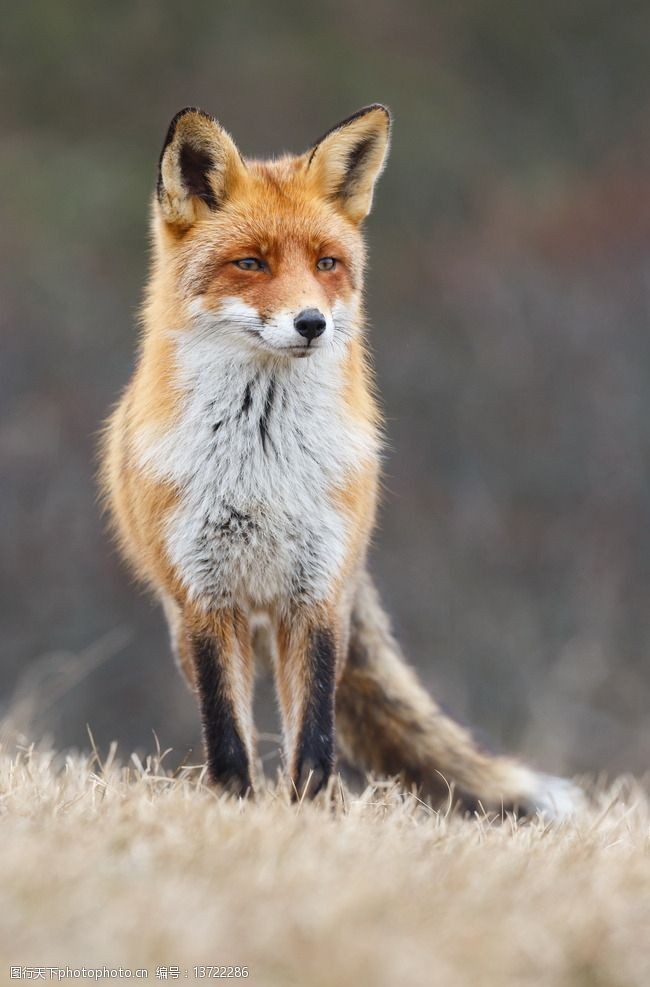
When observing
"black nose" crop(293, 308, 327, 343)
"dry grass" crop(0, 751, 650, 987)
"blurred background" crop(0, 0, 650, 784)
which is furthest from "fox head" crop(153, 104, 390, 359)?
"blurred background" crop(0, 0, 650, 784)

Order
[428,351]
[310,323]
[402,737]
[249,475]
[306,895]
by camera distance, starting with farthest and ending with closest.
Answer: [428,351] < [402,737] < [249,475] < [310,323] < [306,895]

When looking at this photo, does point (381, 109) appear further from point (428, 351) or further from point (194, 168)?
point (428, 351)

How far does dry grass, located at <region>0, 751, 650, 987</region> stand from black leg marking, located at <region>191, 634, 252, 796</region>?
0.40 meters

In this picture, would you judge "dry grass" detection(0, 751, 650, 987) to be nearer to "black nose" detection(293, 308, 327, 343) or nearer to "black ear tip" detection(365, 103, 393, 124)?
"black nose" detection(293, 308, 327, 343)

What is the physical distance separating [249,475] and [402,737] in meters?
1.35

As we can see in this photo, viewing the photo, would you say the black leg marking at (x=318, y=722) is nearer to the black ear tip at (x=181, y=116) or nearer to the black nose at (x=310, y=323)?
the black nose at (x=310, y=323)

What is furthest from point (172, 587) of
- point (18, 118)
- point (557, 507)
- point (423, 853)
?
point (18, 118)

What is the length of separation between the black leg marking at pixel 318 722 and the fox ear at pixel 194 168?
123cm

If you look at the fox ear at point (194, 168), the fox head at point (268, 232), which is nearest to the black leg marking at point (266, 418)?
the fox head at point (268, 232)

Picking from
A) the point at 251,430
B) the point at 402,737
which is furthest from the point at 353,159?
the point at 402,737

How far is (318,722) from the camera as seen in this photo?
3740 mm

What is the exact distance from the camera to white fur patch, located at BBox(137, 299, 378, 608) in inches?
145

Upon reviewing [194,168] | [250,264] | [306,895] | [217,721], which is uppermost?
[194,168]

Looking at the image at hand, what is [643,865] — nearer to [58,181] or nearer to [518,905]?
[518,905]
